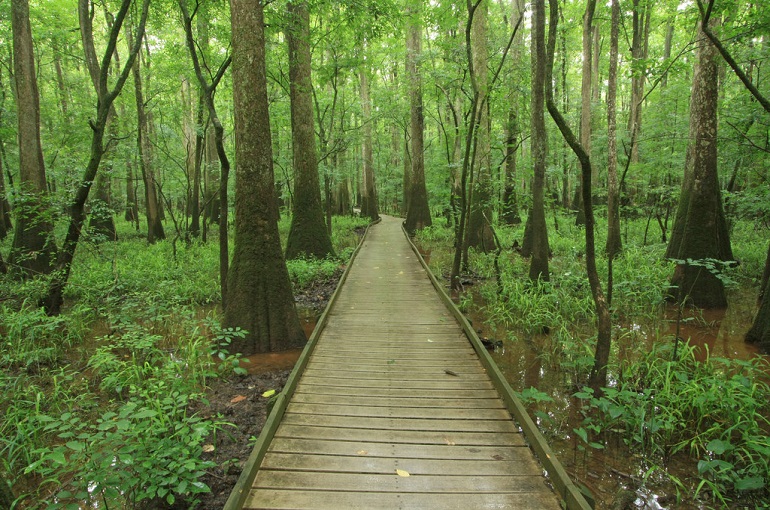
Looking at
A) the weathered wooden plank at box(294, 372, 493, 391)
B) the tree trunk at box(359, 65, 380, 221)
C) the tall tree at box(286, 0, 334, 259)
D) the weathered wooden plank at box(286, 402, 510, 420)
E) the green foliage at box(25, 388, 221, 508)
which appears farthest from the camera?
the tree trunk at box(359, 65, 380, 221)

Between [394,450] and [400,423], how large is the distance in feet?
1.34

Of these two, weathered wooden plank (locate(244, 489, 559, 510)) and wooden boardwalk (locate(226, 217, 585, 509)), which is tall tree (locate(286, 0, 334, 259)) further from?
weathered wooden plank (locate(244, 489, 559, 510))

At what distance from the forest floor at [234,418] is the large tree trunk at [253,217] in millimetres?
664

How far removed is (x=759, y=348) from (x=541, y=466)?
4.90 m

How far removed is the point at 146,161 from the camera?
1280 centimetres

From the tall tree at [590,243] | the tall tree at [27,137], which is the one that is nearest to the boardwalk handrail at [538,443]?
the tall tree at [590,243]

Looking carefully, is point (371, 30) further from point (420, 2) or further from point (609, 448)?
point (609, 448)

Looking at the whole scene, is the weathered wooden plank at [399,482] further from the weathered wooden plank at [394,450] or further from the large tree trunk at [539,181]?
the large tree trunk at [539,181]

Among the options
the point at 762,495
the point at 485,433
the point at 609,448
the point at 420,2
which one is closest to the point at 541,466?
the point at 485,433

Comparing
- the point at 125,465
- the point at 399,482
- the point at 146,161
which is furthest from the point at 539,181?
the point at 146,161

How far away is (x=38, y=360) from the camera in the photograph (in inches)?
207

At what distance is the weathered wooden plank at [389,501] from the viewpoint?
2.68 metres

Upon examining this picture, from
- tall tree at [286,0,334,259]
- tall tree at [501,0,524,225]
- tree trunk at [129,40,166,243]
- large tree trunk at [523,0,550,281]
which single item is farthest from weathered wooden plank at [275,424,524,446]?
tree trunk at [129,40,166,243]

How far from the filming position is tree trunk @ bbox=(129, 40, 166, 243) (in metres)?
12.4
